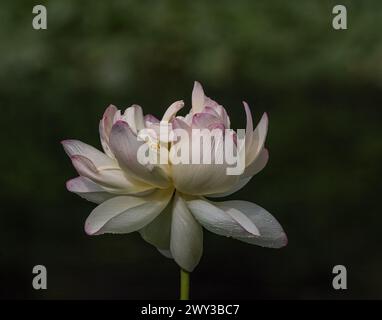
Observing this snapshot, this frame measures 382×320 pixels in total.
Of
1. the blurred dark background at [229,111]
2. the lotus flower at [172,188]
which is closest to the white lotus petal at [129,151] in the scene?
the lotus flower at [172,188]

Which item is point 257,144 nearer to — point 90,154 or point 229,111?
point 90,154

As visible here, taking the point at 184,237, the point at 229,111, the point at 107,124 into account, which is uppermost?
the point at 229,111

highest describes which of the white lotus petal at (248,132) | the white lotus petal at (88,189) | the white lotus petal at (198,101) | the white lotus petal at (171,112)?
the white lotus petal at (198,101)

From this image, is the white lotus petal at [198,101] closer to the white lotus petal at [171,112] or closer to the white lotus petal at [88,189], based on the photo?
the white lotus petal at [171,112]

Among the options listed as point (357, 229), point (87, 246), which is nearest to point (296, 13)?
point (357, 229)

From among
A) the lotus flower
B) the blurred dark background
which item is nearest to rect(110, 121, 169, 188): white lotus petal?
the lotus flower

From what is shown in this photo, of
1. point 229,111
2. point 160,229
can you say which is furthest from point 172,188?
point 229,111

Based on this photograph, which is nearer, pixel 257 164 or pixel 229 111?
pixel 257 164
